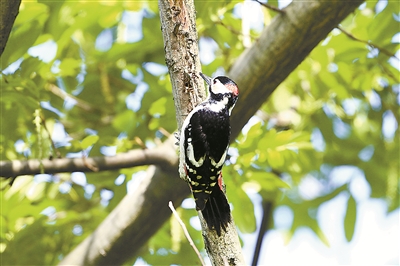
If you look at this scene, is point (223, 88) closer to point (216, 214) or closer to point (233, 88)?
point (233, 88)

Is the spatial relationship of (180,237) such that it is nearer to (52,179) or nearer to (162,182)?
(162,182)

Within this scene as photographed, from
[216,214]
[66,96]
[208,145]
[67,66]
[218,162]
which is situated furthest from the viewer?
[66,96]

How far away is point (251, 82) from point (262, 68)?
0.10 meters

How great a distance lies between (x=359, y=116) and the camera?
13.2 ft

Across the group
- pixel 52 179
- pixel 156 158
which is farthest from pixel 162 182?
pixel 52 179

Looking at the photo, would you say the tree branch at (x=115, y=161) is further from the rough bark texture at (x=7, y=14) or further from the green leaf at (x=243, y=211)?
the rough bark texture at (x=7, y=14)

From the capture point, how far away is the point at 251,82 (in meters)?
2.99

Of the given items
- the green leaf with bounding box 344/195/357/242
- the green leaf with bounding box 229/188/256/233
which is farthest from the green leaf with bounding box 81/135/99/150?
the green leaf with bounding box 344/195/357/242

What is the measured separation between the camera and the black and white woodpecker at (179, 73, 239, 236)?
2357 millimetres

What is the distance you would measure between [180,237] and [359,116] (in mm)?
1776

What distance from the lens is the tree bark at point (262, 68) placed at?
288 cm

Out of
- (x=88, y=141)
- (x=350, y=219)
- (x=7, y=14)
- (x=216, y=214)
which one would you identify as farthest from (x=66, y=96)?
(x=350, y=219)

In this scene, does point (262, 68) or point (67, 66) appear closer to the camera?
point (262, 68)

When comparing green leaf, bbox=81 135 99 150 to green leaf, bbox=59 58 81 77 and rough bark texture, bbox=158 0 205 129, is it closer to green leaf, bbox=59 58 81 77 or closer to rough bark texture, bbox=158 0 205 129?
green leaf, bbox=59 58 81 77
